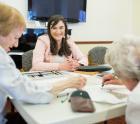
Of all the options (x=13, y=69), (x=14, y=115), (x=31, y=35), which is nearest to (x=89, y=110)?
(x=13, y=69)

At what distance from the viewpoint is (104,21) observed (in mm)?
4719

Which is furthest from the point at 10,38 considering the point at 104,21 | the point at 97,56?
the point at 104,21

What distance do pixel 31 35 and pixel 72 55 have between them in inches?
47.8

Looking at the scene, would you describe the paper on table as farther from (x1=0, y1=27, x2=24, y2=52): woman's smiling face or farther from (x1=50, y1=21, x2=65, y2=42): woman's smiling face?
(x1=50, y1=21, x2=65, y2=42): woman's smiling face

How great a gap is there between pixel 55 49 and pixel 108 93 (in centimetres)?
133

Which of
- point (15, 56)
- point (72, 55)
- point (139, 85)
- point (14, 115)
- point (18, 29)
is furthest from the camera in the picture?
point (15, 56)

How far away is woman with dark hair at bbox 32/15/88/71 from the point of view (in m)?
2.48

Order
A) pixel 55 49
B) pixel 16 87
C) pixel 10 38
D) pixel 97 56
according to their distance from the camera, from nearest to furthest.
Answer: pixel 16 87 → pixel 10 38 → pixel 55 49 → pixel 97 56

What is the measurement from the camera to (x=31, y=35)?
148 inches

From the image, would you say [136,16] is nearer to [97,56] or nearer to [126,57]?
[97,56]

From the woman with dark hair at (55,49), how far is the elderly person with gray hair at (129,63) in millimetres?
1318

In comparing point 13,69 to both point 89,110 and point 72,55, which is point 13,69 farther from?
point 72,55

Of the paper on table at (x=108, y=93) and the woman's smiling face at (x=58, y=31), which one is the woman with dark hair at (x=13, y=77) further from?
the woman's smiling face at (x=58, y=31)

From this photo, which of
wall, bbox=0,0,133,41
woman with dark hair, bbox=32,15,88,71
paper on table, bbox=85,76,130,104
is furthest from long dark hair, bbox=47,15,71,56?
wall, bbox=0,0,133,41
